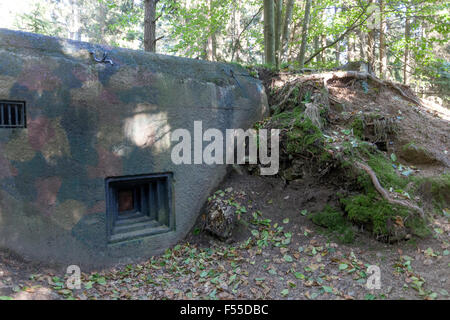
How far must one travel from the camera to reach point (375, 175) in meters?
4.09

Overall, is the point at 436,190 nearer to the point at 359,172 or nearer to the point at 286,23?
the point at 359,172

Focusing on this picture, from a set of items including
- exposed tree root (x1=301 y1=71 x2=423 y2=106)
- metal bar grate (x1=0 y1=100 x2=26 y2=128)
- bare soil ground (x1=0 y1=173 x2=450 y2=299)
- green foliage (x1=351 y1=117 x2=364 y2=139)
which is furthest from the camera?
exposed tree root (x1=301 y1=71 x2=423 y2=106)

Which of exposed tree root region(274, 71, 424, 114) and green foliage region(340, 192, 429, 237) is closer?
green foliage region(340, 192, 429, 237)

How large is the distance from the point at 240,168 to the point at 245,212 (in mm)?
930

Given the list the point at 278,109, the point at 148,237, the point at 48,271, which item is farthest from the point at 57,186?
the point at 278,109

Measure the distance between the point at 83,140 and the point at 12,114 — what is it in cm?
80

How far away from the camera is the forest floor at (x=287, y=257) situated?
3.13m

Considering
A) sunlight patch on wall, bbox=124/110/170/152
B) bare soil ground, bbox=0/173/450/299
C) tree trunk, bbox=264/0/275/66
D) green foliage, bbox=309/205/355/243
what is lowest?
bare soil ground, bbox=0/173/450/299

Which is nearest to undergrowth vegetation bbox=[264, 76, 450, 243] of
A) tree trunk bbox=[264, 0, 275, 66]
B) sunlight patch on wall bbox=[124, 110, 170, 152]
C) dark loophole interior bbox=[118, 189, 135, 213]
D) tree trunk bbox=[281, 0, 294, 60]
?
sunlight patch on wall bbox=[124, 110, 170, 152]

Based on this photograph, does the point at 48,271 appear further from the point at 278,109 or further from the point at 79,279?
the point at 278,109

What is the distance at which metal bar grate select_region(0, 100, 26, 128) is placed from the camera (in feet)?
11.0

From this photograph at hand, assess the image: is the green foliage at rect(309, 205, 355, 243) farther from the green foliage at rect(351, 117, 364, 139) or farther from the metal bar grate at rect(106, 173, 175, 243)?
the metal bar grate at rect(106, 173, 175, 243)

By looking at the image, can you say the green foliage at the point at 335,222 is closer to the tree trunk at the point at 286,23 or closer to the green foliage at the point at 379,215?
the green foliage at the point at 379,215

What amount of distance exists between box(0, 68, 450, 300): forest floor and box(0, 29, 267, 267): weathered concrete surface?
320 millimetres
